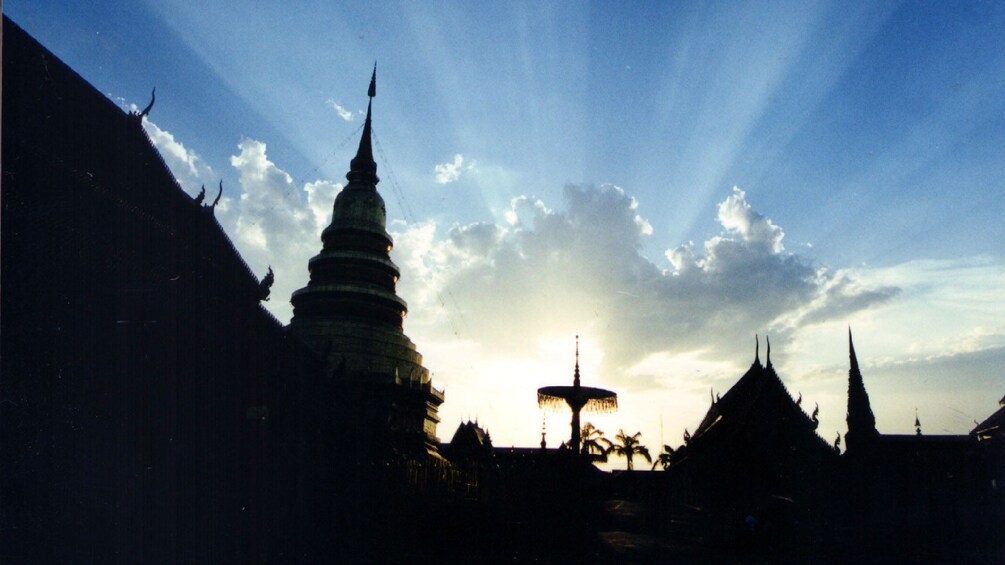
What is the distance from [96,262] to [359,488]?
7.79m

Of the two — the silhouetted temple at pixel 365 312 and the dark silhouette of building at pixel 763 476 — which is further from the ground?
the silhouetted temple at pixel 365 312

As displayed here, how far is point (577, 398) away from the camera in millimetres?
18250

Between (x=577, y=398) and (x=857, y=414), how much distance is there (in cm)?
2364

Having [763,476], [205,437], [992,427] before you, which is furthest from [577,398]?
[992,427]

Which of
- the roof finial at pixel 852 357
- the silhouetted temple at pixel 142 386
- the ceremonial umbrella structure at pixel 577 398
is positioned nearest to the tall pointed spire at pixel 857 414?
the roof finial at pixel 852 357

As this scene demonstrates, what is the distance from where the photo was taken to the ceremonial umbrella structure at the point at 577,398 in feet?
59.6

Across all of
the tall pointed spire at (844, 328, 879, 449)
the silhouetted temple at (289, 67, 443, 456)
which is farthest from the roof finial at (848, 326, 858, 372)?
the silhouetted temple at (289, 67, 443, 456)

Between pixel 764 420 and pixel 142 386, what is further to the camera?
pixel 764 420

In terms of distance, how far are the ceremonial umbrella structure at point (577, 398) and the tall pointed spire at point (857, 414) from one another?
2174 centimetres

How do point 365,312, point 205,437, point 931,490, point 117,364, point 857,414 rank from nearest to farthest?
point 117,364, point 205,437, point 931,490, point 857,414, point 365,312

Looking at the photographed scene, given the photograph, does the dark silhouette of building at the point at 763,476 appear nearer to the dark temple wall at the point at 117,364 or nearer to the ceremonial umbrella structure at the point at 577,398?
the ceremonial umbrella structure at the point at 577,398

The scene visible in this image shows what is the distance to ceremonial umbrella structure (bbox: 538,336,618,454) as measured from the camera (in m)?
18.2

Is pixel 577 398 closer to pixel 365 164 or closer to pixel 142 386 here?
pixel 142 386

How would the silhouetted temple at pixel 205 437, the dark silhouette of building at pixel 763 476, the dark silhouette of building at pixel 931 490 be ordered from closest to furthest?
the silhouetted temple at pixel 205 437 < the dark silhouette of building at pixel 763 476 < the dark silhouette of building at pixel 931 490
